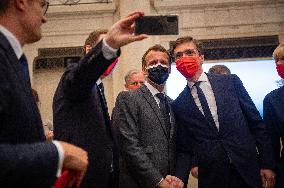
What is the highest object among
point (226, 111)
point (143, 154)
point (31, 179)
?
point (31, 179)

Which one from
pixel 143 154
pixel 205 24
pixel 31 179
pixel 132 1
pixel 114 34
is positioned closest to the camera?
pixel 31 179

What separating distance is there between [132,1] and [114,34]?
412cm

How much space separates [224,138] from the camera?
236 cm

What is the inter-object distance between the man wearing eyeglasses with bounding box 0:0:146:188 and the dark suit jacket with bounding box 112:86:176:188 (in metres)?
1.21

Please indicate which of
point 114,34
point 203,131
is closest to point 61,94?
point 114,34

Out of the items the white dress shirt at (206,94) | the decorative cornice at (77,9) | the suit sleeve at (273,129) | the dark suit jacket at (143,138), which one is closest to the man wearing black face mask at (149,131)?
the dark suit jacket at (143,138)

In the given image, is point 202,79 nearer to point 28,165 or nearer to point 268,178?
point 268,178

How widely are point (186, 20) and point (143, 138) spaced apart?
367 cm

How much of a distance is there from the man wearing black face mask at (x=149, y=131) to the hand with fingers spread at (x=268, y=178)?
58cm

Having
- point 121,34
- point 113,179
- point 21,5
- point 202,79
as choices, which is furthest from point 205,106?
point 21,5

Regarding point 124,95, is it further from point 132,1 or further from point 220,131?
point 132,1

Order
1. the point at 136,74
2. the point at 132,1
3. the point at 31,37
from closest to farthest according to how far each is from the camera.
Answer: the point at 31,37
the point at 136,74
the point at 132,1

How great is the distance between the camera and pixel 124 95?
8.28 ft

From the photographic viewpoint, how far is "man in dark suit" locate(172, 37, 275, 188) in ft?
7.60
